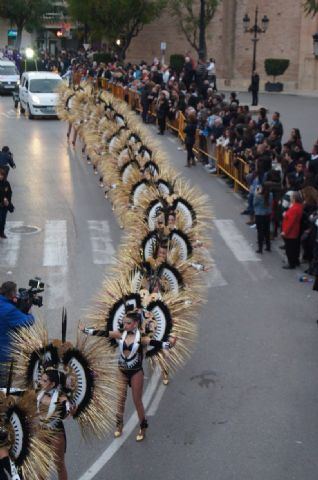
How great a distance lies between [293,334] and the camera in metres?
12.5

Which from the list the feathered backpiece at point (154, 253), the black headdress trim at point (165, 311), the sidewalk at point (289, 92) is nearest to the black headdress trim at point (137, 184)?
the feathered backpiece at point (154, 253)

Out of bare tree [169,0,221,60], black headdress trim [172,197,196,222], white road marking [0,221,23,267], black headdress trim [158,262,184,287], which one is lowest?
white road marking [0,221,23,267]

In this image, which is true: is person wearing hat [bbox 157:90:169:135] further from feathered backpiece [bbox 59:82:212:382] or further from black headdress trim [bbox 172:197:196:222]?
black headdress trim [bbox 172:197:196:222]

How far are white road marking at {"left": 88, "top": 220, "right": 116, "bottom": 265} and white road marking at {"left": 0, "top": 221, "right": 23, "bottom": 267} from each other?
1.39 metres

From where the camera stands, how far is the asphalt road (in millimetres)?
8891

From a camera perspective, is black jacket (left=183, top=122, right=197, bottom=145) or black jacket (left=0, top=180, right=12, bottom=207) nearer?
black jacket (left=0, top=180, right=12, bottom=207)

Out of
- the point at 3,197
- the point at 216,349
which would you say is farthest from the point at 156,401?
the point at 3,197

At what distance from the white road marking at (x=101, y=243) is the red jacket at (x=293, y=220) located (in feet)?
9.78

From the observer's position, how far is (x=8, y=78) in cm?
4381

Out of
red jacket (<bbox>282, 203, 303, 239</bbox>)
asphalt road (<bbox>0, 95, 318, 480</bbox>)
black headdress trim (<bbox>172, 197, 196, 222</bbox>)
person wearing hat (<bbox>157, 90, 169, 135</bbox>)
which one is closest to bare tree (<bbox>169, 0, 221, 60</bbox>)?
person wearing hat (<bbox>157, 90, 169, 135</bbox>)

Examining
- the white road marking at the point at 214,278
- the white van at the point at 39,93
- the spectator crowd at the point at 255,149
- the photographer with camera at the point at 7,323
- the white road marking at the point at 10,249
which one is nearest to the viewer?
the photographer with camera at the point at 7,323

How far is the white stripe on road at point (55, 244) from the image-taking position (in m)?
16.0

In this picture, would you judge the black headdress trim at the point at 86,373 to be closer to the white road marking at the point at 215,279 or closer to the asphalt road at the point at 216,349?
the asphalt road at the point at 216,349

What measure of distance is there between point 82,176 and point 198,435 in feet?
48.9
